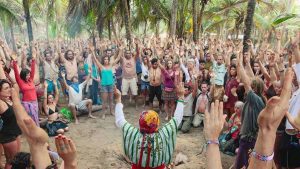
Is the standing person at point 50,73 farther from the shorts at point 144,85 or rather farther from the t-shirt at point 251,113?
the t-shirt at point 251,113

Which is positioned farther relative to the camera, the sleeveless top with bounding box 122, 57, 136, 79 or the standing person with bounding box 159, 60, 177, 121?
the sleeveless top with bounding box 122, 57, 136, 79

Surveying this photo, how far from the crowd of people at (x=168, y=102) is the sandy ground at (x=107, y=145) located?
0.33m

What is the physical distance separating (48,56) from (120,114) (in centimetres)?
607

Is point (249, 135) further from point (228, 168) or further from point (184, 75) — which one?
point (184, 75)

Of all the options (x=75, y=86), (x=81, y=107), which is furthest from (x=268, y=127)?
(x=81, y=107)

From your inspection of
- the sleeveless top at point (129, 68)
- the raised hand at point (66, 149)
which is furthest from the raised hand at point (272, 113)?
the sleeveless top at point (129, 68)

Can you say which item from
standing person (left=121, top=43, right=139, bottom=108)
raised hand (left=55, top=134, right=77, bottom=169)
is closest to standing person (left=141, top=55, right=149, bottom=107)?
standing person (left=121, top=43, right=139, bottom=108)

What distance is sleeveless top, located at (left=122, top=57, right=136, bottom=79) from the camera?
9050 mm

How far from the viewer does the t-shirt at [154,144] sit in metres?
3.27

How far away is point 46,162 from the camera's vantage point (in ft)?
6.86

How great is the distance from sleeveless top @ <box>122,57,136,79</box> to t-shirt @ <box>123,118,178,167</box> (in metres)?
5.71

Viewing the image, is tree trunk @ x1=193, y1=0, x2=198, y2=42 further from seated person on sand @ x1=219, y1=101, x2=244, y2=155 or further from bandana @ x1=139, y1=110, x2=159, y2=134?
bandana @ x1=139, y1=110, x2=159, y2=134

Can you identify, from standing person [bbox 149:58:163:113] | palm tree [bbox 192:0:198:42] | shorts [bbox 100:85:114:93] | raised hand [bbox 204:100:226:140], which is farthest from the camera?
palm tree [bbox 192:0:198:42]

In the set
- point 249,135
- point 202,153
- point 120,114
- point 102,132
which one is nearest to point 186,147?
point 202,153
